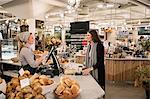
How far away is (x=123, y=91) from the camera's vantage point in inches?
282

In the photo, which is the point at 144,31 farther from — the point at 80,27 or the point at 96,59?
the point at 96,59

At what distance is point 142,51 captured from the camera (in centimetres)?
891

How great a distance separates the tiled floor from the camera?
657 centimetres

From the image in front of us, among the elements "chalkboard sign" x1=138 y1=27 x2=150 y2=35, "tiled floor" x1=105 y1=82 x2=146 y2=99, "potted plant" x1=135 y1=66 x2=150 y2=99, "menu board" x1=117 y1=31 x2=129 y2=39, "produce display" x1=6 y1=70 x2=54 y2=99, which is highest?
"chalkboard sign" x1=138 y1=27 x2=150 y2=35

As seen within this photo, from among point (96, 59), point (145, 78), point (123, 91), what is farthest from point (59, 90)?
point (123, 91)

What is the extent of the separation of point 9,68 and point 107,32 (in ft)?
22.2

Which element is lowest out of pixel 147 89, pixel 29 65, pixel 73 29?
pixel 147 89

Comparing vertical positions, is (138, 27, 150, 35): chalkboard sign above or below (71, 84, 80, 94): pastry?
above

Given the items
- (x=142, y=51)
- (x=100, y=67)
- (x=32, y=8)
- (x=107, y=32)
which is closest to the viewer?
(x=100, y=67)

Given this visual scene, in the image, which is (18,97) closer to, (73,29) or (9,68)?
(9,68)

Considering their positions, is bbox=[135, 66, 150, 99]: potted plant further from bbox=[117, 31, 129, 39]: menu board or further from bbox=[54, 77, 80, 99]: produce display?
bbox=[117, 31, 129, 39]: menu board

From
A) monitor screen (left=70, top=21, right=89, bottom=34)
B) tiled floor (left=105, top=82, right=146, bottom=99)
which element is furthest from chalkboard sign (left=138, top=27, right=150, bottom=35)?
tiled floor (left=105, top=82, right=146, bottom=99)

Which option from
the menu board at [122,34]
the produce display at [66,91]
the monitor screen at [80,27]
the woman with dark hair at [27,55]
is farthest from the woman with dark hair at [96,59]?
the menu board at [122,34]

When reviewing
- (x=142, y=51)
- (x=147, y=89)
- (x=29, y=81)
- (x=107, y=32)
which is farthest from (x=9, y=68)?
(x=107, y=32)
